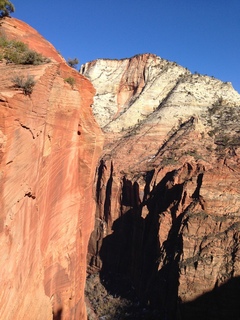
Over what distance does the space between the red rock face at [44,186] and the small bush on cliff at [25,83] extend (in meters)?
0.21

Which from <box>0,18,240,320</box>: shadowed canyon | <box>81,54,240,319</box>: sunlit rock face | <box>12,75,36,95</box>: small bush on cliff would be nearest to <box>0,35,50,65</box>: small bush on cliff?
<box>0,18,240,320</box>: shadowed canyon

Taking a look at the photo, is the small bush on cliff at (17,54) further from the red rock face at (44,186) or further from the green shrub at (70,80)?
the green shrub at (70,80)

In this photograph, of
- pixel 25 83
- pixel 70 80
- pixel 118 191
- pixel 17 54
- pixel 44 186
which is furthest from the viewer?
pixel 118 191

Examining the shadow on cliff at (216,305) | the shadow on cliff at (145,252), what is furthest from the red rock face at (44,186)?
the shadow on cliff at (145,252)

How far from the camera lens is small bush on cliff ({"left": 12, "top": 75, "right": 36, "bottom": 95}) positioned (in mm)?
9938

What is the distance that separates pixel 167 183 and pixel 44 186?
32.6 metres

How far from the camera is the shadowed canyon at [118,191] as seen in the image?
10.4 m

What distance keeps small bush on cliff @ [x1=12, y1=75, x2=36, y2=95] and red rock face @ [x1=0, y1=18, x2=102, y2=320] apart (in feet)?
0.68

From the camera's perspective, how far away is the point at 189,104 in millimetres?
64188

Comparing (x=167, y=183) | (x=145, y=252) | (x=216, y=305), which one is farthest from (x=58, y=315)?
(x=167, y=183)

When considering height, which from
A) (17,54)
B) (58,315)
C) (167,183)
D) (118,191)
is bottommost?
(58,315)

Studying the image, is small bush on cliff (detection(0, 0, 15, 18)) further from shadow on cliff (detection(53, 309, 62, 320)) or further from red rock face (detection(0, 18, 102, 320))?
shadow on cliff (detection(53, 309, 62, 320))

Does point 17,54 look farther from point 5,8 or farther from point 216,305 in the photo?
point 216,305

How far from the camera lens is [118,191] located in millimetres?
51781
